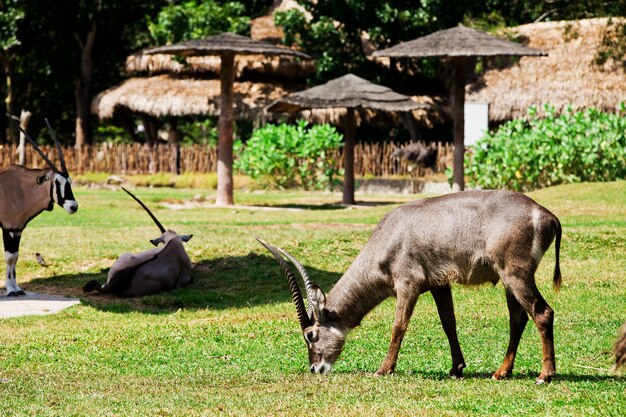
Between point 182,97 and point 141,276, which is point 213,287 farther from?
point 182,97

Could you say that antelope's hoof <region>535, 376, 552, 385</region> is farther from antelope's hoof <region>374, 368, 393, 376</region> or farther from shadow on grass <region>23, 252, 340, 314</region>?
shadow on grass <region>23, 252, 340, 314</region>

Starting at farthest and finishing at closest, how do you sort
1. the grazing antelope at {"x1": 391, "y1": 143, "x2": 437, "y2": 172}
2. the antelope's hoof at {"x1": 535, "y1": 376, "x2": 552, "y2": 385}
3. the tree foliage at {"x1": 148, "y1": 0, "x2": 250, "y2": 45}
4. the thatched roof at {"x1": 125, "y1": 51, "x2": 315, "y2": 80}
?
the thatched roof at {"x1": 125, "y1": 51, "x2": 315, "y2": 80} → the tree foliage at {"x1": 148, "y1": 0, "x2": 250, "y2": 45} → the grazing antelope at {"x1": 391, "y1": 143, "x2": 437, "y2": 172} → the antelope's hoof at {"x1": 535, "y1": 376, "x2": 552, "y2": 385}

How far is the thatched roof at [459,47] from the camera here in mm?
23547

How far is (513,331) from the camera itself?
8312 mm

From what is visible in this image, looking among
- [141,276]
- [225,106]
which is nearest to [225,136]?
[225,106]

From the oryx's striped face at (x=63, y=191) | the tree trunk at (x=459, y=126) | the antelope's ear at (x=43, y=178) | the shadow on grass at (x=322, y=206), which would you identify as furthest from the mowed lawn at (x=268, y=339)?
the shadow on grass at (x=322, y=206)

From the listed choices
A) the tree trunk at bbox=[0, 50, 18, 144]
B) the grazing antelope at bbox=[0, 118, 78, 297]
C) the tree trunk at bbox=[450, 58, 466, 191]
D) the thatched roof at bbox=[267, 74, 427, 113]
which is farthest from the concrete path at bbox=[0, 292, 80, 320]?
the tree trunk at bbox=[0, 50, 18, 144]

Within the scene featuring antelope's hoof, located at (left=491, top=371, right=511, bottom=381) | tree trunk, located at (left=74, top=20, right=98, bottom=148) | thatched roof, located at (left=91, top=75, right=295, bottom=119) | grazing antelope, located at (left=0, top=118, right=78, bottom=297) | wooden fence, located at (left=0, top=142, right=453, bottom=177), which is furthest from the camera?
tree trunk, located at (left=74, top=20, right=98, bottom=148)

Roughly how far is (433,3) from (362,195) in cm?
634

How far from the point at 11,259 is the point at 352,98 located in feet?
44.4

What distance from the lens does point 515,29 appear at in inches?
1329

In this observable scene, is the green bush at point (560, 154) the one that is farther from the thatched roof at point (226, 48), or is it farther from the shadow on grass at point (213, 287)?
the shadow on grass at point (213, 287)

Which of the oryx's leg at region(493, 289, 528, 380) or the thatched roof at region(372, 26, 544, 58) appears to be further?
the thatched roof at region(372, 26, 544, 58)

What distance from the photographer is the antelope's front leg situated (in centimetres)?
825
